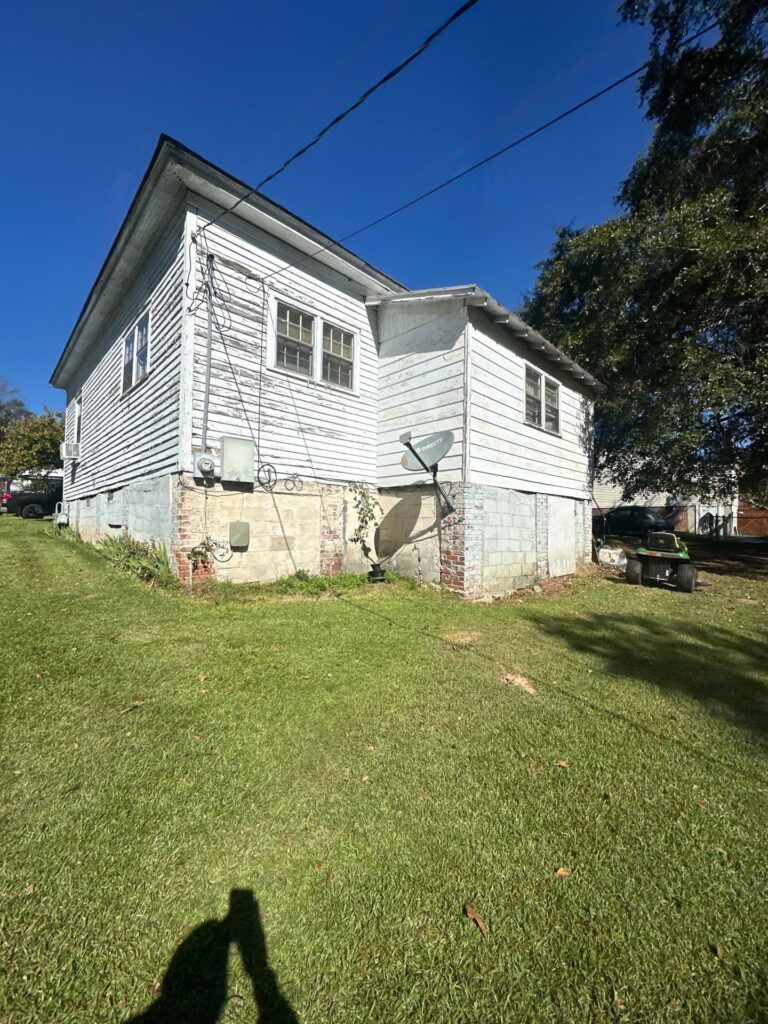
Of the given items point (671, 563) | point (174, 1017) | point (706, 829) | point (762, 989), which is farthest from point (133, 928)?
point (671, 563)

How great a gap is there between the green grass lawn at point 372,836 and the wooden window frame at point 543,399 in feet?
20.3

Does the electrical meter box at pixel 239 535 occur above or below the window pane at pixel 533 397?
below

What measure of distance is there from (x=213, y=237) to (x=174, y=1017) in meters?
8.75

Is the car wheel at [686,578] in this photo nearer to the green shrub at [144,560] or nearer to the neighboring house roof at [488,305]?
the neighboring house roof at [488,305]

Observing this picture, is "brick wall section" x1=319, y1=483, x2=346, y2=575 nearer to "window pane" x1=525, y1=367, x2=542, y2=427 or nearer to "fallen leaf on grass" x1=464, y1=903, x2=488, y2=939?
"window pane" x1=525, y1=367, x2=542, y2=427

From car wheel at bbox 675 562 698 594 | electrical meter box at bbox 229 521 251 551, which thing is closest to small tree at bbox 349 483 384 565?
electrical meter box at bbox 229 521 251 551

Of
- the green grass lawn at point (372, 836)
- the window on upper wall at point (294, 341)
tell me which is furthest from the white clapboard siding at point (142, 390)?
the green grass lawn at point (372, 836)

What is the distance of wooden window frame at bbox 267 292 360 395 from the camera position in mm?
7676

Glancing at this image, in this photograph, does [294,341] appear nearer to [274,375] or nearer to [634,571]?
[274,375]

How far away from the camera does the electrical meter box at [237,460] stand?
681 centimetres

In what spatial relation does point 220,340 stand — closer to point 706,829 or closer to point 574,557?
point 706,829

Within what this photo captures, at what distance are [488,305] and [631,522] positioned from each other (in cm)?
1544

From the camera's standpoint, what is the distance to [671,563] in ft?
29.0

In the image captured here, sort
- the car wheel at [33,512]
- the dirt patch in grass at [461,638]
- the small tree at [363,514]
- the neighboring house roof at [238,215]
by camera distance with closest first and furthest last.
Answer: the dirt patch in grass at [461,638]
the neighboring house roof at [238,215]
the small tree at [363,514]
the car wheel at [33,512]
